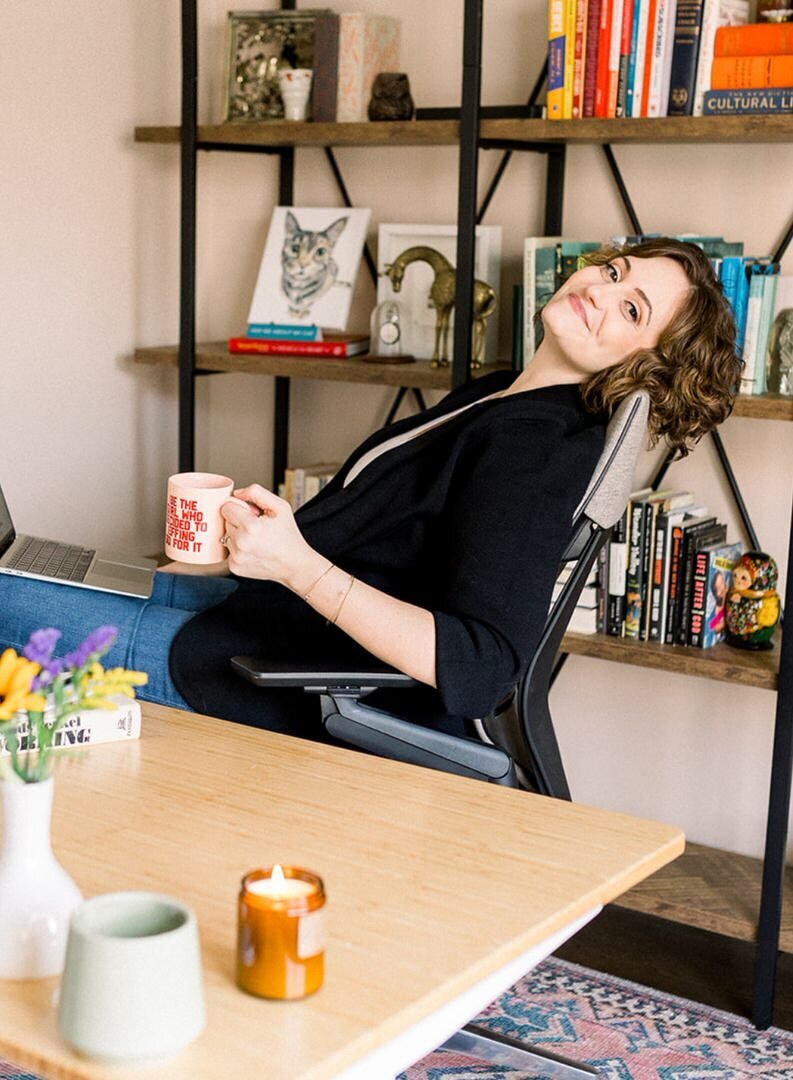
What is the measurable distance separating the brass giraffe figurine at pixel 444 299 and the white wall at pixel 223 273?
0.15m

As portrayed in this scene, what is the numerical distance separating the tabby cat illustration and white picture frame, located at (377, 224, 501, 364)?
0.11 metres

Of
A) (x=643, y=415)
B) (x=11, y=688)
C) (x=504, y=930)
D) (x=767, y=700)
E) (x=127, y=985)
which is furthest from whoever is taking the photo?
(x=767, y=700)

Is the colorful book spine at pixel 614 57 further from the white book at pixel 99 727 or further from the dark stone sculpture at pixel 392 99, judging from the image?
the white book at pixel 99 727

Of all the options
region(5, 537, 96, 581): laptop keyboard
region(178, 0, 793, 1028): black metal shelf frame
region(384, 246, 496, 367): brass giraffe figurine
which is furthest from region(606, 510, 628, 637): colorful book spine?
region(5, 537, 96, 581): laptop keyboard

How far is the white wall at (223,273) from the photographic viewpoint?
9.07 ft

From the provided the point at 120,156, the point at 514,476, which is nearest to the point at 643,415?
the point at 514,476

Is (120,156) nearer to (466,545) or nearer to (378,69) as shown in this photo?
(378,69)

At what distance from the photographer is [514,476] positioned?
174cm

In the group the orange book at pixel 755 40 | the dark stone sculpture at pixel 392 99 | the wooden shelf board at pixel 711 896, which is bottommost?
the wooden shelf board at pixel 711 896

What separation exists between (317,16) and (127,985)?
248 cm

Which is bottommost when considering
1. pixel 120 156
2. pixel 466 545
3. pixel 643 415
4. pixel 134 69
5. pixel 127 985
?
pixel 127 985

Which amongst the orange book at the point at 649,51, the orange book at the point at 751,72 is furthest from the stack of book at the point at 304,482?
the orange book at the point at 751,72

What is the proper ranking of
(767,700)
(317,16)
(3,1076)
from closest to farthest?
(3,1076), (767,700), (317,16)

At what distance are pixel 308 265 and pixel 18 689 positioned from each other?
7.39 ft
